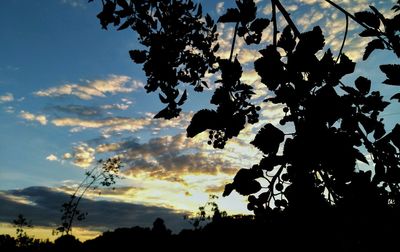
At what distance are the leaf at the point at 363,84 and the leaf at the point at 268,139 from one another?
95 centimetres

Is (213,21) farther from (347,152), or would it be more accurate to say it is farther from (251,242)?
(347,152)

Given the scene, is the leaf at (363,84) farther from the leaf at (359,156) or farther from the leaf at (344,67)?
the leaf at (359,156)

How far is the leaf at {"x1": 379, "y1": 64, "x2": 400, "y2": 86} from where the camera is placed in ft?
7.15

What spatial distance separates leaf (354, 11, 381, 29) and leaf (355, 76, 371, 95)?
384mm

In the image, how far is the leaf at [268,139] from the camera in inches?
81.7

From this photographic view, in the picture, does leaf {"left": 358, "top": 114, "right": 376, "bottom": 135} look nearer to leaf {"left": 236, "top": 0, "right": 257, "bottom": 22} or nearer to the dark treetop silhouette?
the dark treetop silhouette

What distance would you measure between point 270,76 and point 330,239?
1.01m

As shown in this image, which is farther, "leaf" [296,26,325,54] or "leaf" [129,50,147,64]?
"leaf" [129,50,147,64]

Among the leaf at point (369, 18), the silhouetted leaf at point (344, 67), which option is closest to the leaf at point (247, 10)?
the leaf at point (369, 18)

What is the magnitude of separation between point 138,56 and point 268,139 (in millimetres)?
2946

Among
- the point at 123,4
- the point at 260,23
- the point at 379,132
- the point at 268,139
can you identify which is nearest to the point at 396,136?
the point at 379,132

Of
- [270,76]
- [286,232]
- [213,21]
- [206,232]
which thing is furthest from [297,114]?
[206,232]

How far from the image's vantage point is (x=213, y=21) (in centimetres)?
682


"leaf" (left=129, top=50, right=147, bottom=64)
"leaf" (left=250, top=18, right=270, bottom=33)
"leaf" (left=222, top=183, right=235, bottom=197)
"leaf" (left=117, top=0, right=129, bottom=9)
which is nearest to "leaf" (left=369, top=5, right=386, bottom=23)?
"leaf" (left=250, top=18, right=270, bottom=33)
